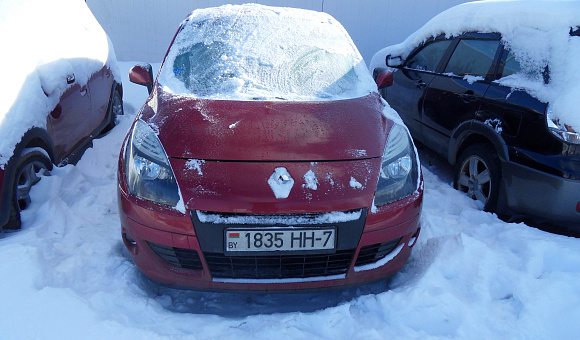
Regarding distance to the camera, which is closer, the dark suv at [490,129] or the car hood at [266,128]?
the car hood at [266,128]

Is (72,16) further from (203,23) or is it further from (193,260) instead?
(193,260)

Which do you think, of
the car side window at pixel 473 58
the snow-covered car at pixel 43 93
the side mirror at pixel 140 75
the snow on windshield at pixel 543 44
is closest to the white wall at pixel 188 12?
the snow-covered car at pixel 43 93

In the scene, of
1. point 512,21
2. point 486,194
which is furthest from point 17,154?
point 512,21

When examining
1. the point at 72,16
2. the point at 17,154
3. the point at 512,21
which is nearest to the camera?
the point at 17,154

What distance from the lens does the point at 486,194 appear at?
10.7 feet

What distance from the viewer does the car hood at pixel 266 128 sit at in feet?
6.90

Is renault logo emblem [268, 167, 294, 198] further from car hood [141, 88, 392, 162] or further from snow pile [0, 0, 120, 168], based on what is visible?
snow pile [0, 0, 120, 168]

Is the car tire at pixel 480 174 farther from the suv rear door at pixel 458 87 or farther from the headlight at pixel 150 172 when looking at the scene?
the headlight at pixel 150 172

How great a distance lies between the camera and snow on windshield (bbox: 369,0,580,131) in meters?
2.56

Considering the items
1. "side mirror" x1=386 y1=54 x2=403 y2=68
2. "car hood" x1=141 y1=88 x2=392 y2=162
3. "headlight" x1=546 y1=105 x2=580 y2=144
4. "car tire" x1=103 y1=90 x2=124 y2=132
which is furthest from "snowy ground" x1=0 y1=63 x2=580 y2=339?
"side mirror" x1=386 y1=54 x2=403 y2=68

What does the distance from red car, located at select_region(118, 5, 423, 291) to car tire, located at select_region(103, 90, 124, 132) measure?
2.11m

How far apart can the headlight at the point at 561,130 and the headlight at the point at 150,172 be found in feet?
7.26

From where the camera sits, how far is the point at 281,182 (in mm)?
1972

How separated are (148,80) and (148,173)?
4.51ft
